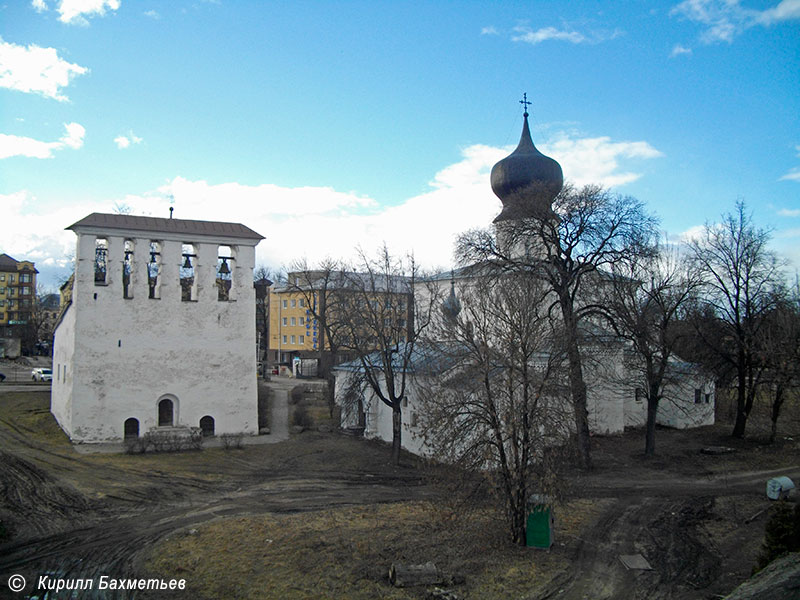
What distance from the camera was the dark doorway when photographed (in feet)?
80.6

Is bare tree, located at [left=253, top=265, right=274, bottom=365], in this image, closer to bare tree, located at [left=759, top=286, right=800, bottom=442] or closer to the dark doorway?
the dark doorway

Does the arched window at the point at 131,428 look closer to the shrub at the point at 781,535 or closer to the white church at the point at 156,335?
the white church at the point at 156,335

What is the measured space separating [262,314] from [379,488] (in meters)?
35.6

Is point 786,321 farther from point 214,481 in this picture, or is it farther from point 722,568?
point 214,481

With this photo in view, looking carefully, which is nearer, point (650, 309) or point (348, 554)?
point (348, 554)

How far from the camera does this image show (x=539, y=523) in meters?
11.6

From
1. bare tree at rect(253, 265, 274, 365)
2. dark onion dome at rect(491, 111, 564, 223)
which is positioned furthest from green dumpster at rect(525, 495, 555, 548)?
bare tree at rect(253, 265, 274, 365)

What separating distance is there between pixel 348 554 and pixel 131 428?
1571cm

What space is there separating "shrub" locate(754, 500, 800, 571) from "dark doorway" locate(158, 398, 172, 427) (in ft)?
70.7

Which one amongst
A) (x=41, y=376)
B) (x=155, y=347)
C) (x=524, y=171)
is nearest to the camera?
(x=155, y=347)

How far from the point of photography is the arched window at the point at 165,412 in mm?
24531

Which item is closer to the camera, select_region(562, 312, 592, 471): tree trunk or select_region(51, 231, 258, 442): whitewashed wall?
select_region(562, 312, 592, 471): tree trunk

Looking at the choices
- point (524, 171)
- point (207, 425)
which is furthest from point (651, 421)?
point (207, 425)

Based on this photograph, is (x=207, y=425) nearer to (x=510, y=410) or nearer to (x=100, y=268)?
(x=100, y=268)
